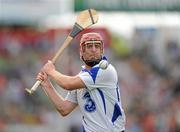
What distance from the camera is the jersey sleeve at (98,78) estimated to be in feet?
33.8

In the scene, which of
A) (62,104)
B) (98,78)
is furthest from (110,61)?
(98,78)

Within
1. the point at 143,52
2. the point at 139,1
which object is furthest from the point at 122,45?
the point at 139,1

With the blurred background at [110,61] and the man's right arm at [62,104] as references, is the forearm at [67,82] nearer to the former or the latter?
the man's right arm at [62,104]

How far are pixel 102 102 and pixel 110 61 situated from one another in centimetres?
1231

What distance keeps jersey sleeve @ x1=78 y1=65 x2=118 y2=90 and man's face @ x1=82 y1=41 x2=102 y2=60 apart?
0.13 metres

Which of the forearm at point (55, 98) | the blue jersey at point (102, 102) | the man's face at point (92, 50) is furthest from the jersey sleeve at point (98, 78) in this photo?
the forearm at point (55, 98)

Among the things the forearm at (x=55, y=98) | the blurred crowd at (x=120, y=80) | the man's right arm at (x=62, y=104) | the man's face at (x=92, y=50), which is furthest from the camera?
the blurred crowd at (x=120, y=80)

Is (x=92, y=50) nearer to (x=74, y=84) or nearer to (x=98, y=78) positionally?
(x=98, y=78)

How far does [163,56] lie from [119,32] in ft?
16.7

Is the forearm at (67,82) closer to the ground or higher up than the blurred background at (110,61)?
higher up

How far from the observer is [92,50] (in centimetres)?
1030

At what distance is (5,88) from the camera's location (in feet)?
78.0

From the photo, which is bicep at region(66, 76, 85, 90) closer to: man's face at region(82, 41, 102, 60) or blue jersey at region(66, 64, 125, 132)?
blue jersey at region(66, 64, 125, 132)

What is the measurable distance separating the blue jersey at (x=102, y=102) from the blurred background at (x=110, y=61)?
9632mm
